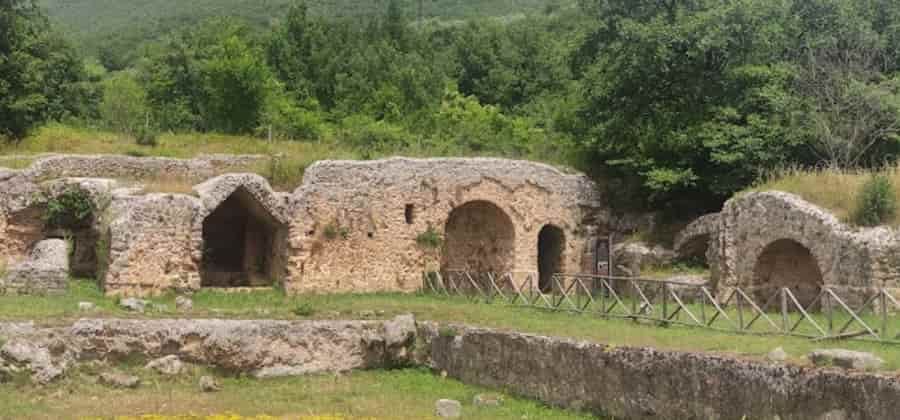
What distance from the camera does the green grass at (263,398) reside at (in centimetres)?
1605

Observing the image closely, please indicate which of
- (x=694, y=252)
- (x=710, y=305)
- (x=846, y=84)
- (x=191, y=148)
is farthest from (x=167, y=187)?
(x=846, y=84)

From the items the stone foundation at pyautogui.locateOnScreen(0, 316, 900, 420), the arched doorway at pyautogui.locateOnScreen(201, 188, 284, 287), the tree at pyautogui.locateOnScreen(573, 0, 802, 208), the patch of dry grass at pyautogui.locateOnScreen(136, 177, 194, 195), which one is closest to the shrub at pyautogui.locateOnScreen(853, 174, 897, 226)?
the tree at pyautogui.locateOnScreen(573, 0, 802, 208)

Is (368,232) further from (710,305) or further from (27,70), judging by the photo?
(27,70)

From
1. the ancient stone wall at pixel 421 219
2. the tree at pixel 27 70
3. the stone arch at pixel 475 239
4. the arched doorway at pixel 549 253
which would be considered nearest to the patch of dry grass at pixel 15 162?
the tree at pixel 27 70

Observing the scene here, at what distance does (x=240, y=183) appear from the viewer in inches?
1062

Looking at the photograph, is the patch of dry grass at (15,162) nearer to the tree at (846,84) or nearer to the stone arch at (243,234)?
the stone arch at (243,234)

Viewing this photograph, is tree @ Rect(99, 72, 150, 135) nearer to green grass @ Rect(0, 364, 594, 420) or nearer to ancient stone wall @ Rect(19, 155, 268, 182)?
ancient stone wall @ Rect(19, 155, 268, 182)

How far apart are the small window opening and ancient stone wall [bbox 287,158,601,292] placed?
1.2 inches

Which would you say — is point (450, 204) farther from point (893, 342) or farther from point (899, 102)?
point (893, 342)

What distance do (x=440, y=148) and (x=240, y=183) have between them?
10529 mm

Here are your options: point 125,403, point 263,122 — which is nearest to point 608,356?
point 125,403

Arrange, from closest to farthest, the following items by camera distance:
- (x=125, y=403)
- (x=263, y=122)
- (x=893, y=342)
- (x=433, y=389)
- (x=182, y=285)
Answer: (x=893, y=342)
(x=125, y=403)
(x=433, y=389)
(x=182, y=285)
(x=263, y=122)

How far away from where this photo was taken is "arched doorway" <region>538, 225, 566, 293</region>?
31531 millimetres

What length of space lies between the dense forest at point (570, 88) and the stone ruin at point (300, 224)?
10.8ft
